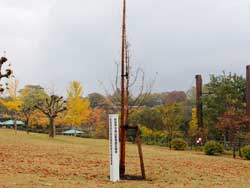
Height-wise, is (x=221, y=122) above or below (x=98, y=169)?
above

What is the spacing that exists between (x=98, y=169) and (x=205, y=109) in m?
18.3

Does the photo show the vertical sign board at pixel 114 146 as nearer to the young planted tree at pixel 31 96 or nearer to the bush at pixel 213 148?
the bush at pixel 213 148

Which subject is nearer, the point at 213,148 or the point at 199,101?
the point at 213,148

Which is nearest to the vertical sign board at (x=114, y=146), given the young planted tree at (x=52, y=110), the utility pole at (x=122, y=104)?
the utility pole at (x=122, y=104)

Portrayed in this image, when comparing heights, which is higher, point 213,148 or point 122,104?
point 122,104

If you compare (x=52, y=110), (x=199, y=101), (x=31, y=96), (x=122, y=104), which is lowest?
(x=122, y=104)

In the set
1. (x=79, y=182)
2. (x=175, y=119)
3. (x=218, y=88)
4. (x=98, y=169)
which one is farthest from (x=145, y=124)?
(x=79, y=182)

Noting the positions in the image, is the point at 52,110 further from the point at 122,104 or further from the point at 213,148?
the point at 122,104

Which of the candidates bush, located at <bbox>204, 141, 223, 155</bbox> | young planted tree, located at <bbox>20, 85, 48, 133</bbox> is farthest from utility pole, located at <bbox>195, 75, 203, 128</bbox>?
young planted tree, located at <bbox>20, 85, 48, 133</bbox>

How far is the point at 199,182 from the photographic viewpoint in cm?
948

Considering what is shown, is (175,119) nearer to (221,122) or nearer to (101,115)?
(221,122)

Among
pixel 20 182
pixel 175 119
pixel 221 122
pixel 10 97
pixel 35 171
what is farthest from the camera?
pixel 10 97

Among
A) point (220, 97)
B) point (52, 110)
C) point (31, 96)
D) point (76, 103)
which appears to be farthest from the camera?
point (31, 96)

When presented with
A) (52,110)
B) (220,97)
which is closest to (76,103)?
(52,110)
